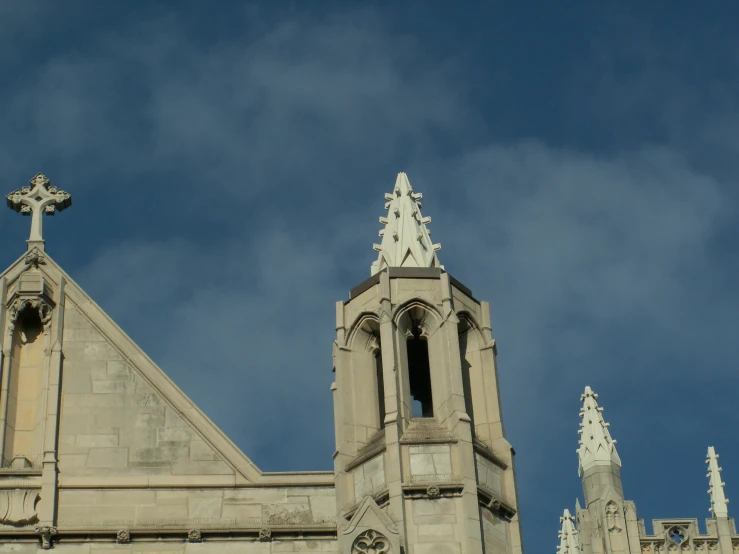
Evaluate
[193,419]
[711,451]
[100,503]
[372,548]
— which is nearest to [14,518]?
[100,503]

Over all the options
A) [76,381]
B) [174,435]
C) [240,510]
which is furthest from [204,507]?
[76,381]

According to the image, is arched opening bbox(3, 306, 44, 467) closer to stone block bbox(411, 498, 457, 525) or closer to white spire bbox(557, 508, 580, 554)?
stone block bbox(411, 498, 457, 525)

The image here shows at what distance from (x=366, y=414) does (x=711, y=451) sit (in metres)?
29.9

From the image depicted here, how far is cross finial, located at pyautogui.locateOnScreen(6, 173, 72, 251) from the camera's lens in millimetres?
25938

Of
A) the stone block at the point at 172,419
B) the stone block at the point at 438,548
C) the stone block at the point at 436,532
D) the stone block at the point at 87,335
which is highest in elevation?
the stone block at the point at 87,335

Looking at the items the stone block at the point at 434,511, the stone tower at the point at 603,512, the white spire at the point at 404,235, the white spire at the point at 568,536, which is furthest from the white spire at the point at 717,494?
the stone block at the point at 434,511

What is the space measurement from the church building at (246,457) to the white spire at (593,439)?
69.4 ft

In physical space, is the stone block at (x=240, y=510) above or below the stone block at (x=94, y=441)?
below

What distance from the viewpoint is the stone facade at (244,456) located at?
22453 mm

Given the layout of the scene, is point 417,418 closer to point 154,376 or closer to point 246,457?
point 246,457

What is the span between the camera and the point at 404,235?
83.0 feet

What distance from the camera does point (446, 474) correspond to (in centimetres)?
2248

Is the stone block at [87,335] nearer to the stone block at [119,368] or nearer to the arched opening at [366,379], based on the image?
the stone block at [119,368]

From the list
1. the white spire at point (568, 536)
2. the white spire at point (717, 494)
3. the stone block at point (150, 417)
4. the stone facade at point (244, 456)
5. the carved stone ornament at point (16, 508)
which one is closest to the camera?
the stone facade at point (244, 456)
